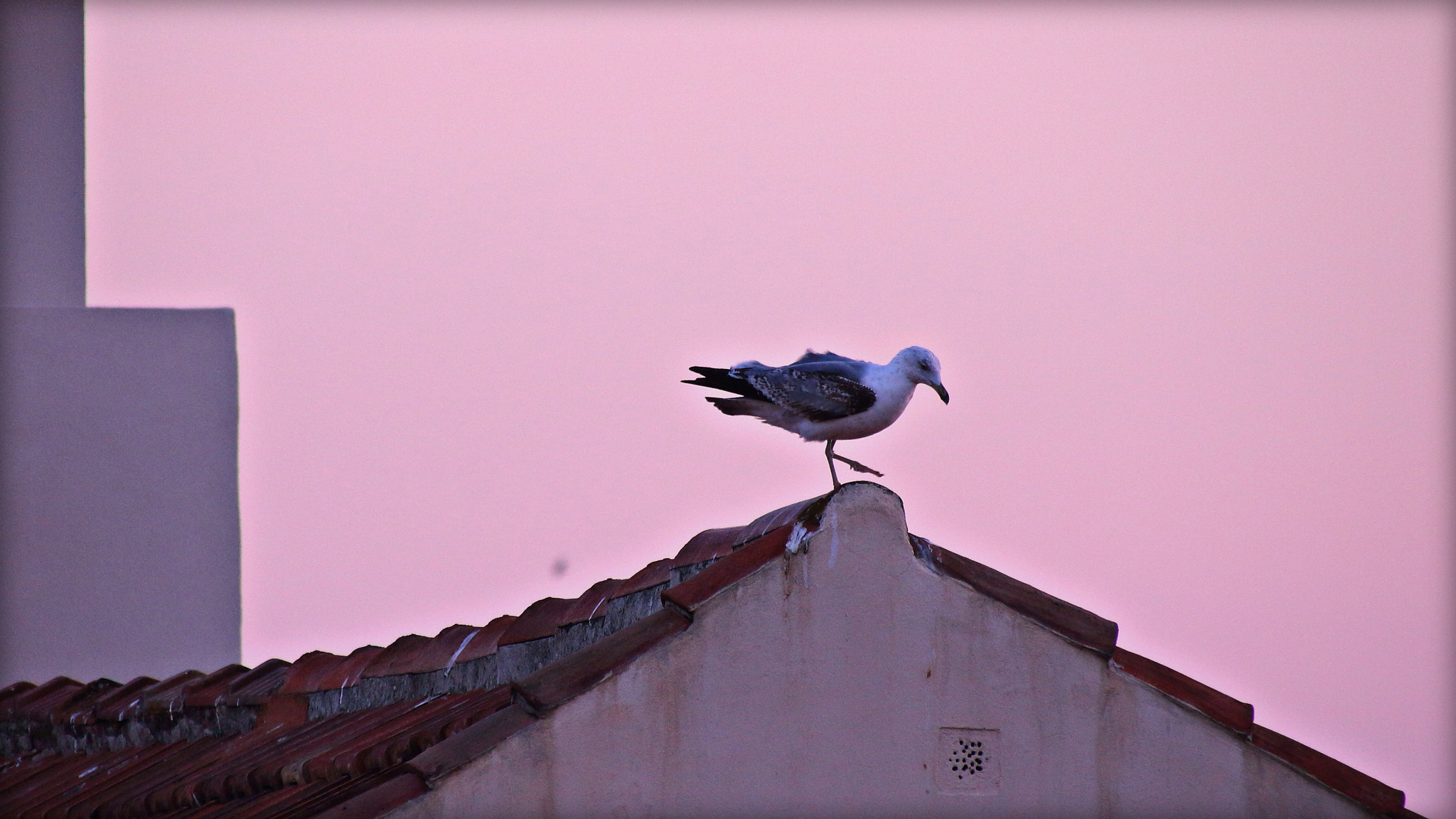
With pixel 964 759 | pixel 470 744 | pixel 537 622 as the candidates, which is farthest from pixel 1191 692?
pixel 537 622

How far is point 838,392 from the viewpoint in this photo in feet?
24.1

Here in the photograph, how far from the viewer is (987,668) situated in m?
6.50

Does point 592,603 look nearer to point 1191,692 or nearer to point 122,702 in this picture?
point 1191,692

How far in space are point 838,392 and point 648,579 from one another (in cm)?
114

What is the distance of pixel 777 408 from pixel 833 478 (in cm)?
42

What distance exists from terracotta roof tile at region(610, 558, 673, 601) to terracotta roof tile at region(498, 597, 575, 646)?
0.34 metres

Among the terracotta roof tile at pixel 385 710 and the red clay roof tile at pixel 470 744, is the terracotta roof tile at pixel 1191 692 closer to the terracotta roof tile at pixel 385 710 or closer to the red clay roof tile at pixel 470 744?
the terracotta roof tile at pixel 385 710

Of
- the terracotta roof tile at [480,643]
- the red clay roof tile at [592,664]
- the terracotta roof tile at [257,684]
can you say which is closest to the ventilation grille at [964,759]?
the red clay roof tile at [592,664]

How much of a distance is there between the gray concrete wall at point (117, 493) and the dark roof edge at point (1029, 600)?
807 centimetres

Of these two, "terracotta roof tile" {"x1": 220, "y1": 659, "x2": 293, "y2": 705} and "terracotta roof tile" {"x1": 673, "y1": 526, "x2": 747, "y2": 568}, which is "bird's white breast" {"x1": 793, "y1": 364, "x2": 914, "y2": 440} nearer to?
"terracotta roof tile" {"x1": 673, "y1": 526, "x2": 747, "y2": 568}

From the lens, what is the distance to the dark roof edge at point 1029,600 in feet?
21.4

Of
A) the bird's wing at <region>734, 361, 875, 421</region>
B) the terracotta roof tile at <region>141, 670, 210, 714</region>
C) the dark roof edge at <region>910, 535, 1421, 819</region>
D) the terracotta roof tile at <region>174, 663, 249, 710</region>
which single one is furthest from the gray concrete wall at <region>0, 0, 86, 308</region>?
the dark roof edge at <region>910, 535, 1421, 819</region>

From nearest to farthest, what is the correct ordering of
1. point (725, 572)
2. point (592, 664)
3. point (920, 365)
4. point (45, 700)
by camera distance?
1. point (592, 664)
2. point (725, 572)
3. point (920, 365)
4. point (45, 700)

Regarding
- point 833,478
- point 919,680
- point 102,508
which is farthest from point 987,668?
point 102,508
